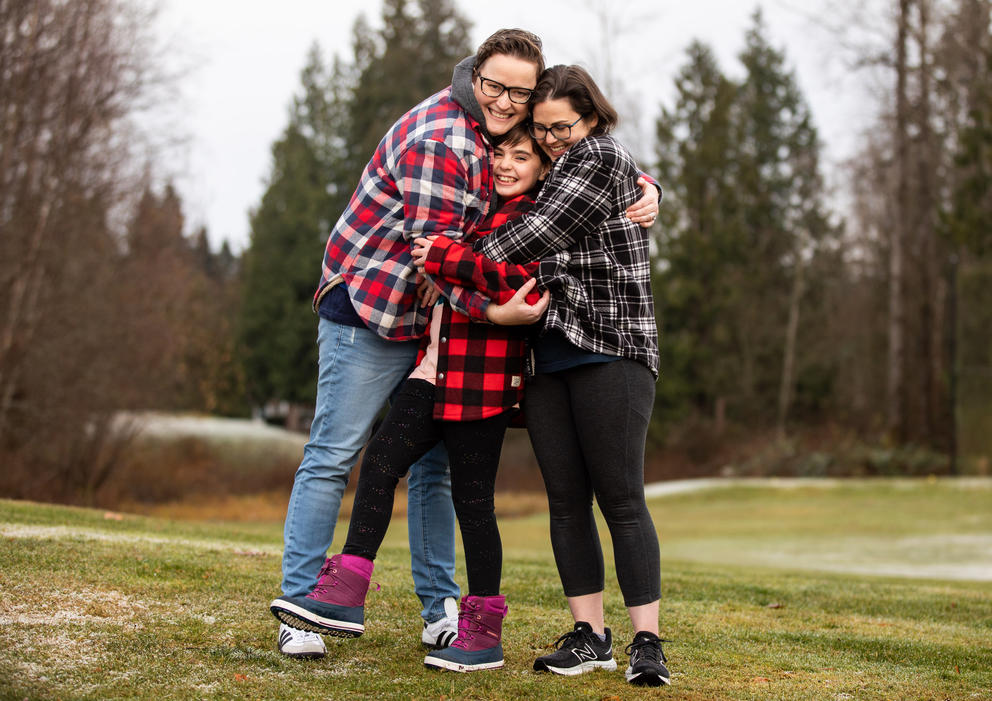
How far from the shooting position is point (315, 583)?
311 cm

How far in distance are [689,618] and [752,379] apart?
94.6ft

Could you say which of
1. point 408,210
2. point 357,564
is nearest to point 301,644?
point 357,564

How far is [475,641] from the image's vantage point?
3008 mm

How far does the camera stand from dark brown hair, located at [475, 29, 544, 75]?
311 cm

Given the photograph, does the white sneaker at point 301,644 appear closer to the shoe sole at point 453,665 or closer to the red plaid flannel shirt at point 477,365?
the shoe sole at point 453,665

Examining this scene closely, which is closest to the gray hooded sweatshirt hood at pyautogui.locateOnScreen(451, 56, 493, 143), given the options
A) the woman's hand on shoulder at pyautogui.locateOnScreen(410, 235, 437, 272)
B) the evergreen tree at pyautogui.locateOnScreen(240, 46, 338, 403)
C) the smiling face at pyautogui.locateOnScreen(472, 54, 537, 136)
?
the smiling face at pyautogui.locateOnScreen(472, 54, 537, 136)

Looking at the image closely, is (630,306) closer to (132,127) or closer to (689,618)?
(689,618)

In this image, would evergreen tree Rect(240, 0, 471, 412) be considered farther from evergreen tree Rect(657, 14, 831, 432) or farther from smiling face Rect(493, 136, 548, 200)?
smiling face Rect(493, 136, 548, 200)

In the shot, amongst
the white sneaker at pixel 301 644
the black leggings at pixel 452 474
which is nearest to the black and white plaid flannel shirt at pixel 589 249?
the black leggings at pixel 452 474

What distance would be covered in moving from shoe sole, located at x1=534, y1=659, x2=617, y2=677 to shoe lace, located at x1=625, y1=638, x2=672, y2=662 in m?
0.14

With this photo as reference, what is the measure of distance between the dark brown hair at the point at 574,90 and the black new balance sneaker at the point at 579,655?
1649 millimetres

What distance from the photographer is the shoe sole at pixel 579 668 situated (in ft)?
9.77

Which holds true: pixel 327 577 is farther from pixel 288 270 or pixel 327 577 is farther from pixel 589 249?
pixel 288 270

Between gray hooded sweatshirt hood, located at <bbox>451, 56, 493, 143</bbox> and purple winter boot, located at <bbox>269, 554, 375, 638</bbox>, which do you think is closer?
purple winter boot, located at <bbox>269, 554, 375, 638</bbox>
